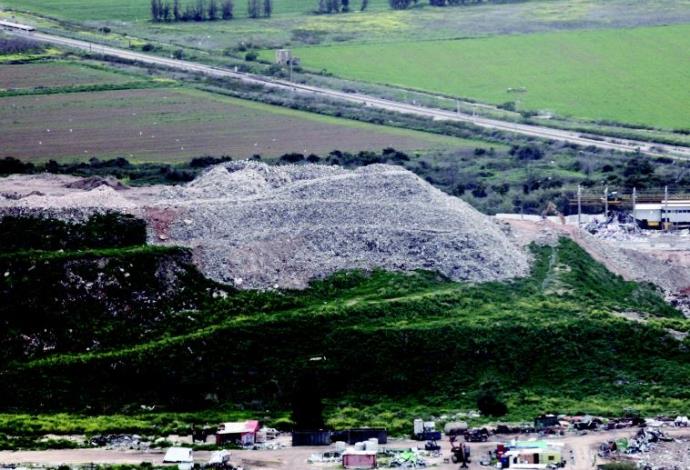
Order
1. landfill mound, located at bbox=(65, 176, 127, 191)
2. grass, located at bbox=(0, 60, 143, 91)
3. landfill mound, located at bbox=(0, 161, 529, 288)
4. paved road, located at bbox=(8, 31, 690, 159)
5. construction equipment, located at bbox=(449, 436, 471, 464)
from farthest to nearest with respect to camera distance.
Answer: grass, located at bbox=(0, 60, 143, 91)
paved road, located at bbox=(8, 31, 690, 159)
landfill mound, located at bbox=(65, 176, 127, 191)
landfill mound, located at bbox=(0, 161, 529, 288)
construction equipment, located at bbox=(449, 436, 471, 464)

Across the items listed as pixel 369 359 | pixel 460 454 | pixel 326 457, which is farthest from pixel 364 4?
pixel 460 454

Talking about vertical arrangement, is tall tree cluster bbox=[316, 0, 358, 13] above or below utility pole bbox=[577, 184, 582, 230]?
above

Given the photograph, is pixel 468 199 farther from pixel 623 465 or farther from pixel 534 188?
pixel 623 465

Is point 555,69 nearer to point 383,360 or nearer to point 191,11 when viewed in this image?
point 191,11

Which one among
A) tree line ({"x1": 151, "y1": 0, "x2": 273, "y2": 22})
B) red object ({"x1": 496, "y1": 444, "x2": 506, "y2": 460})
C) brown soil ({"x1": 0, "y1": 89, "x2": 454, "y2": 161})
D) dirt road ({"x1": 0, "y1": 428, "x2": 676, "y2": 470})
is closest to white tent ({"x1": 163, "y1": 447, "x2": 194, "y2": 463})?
dirt road ({"x1": 0, "y1": 428, "x2": 676, "y2": 470})

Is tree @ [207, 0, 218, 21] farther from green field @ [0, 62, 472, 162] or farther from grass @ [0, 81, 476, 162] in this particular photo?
grass @ [0, 81, 476, 162]
